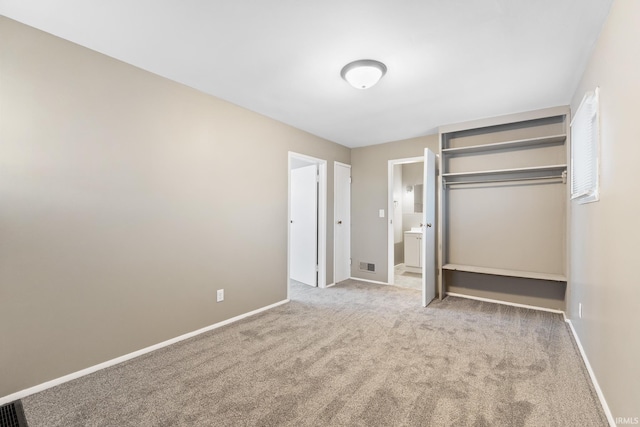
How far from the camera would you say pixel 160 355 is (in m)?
2.34

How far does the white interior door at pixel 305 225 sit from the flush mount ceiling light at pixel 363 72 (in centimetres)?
223

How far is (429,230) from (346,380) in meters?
2.29

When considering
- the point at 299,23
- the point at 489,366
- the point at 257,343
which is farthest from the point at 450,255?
the point at 299,23

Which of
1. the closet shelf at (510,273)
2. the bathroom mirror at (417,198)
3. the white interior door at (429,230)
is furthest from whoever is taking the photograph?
the bathroom mirror at (417,198)

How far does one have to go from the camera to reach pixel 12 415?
165 cm

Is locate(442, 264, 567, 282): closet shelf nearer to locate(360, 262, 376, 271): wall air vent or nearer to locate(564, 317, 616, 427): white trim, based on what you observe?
locate(564, 317, 616, 427): white trim

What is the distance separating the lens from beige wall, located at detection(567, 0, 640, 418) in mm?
1338

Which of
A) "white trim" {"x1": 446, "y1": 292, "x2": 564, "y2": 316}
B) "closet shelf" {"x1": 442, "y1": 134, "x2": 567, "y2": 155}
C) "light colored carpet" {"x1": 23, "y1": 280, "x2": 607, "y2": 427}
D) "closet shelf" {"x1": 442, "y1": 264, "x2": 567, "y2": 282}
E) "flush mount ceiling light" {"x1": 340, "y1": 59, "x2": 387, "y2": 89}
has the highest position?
"flush mount ceiling light" {"x1": 340, "y1": 59, "x2": 387, "y2": 89}

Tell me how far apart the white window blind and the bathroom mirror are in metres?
3.30

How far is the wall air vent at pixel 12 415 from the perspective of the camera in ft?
5.19

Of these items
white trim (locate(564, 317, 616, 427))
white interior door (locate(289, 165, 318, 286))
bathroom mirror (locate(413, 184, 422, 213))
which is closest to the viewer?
white trim (locate(564, 317, 616, 427))

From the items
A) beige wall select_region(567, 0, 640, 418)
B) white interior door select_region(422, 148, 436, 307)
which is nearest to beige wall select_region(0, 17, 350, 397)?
white interior door select_region(422, 148, 436, 307)

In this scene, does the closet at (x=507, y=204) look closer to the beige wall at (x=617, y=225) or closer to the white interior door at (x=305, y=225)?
the beige wall at (x=617, y=225)

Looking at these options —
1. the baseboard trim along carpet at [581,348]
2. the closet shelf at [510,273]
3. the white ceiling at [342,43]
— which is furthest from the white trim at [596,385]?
the white ceiling at [342,43]
